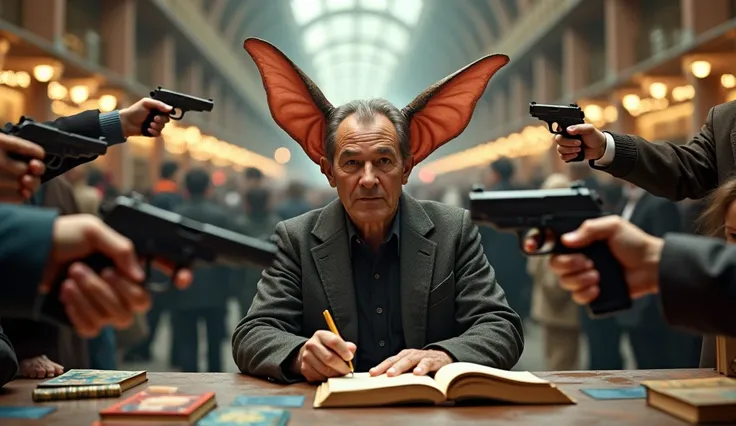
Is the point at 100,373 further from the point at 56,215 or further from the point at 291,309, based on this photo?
the point at 56,215

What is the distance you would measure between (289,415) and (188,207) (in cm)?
484

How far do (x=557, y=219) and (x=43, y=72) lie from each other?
36.5ft

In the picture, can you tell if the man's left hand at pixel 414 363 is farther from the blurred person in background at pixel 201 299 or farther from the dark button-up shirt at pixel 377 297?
the blurred person in background at pixel 201 299

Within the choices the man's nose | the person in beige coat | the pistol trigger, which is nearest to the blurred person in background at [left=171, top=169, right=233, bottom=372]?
the person in beige coat

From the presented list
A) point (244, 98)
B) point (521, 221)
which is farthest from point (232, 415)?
point (244, 98)

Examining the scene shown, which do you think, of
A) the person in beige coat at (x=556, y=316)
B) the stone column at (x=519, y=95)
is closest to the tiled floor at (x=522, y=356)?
the person in beige coat at (x=556, y=316)

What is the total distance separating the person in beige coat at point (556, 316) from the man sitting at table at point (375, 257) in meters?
A: 3.54

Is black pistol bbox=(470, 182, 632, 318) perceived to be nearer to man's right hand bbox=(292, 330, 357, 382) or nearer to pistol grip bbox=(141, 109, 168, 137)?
man's right hand bbox=(292, 330, 357, 382)

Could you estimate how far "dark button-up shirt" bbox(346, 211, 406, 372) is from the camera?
283 centimetres

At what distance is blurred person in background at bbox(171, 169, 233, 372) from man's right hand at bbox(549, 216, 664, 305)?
5111 millimetres

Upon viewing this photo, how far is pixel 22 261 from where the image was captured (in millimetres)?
1567

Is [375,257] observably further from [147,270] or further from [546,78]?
[546,78]

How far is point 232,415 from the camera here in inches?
75.5

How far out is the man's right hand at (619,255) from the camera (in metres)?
1.68
